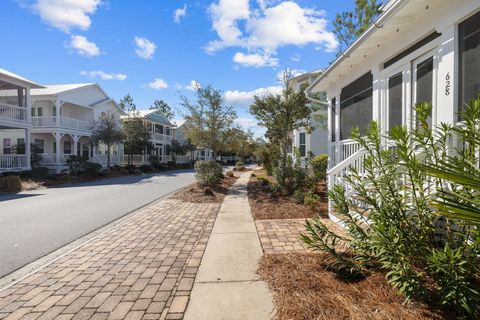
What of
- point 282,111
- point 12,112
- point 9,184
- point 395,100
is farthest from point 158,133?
point 395,100

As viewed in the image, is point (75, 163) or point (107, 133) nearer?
point (75, 163)

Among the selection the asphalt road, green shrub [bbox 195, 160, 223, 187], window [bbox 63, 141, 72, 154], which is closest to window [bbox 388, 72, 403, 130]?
the asphalt road

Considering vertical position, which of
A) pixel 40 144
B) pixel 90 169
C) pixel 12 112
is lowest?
pixel 90 169

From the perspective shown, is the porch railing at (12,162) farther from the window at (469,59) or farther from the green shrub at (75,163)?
the window at (469,59)

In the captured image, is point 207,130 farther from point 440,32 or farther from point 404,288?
point 404,288

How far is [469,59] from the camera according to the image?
4184 millimetres

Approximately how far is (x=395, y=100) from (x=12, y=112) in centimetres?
2359

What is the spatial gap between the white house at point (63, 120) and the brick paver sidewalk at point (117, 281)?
2315cm

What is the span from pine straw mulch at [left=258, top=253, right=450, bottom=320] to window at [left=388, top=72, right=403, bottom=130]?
3.90 meters

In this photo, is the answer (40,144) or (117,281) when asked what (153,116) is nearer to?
(40,144)

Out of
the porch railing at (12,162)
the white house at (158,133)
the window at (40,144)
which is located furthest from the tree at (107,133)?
the white house at (158,133)

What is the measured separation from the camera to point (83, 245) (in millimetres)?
5605

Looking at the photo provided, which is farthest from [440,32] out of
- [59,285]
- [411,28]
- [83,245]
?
[83,245]

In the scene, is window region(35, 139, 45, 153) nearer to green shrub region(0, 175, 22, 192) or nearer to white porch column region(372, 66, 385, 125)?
green shrub region(0, 175, 22, 192)
